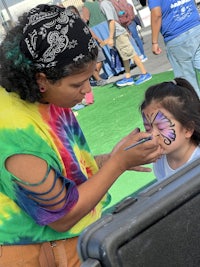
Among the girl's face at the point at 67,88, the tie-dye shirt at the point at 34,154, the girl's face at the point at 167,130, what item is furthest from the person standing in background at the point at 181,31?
the girl's face at the point at 67,88

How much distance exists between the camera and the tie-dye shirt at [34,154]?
1498 millimetres

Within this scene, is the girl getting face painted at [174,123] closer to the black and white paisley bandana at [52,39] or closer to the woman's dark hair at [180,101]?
the woman's dark hair at [180,101]

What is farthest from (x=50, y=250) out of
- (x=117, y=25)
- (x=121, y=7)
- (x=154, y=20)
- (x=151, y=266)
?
(x=121, y=7)

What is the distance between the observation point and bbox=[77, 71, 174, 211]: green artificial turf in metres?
3.98

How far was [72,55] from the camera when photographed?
1549 millimetres

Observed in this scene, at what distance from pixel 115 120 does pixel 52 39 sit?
451 cm

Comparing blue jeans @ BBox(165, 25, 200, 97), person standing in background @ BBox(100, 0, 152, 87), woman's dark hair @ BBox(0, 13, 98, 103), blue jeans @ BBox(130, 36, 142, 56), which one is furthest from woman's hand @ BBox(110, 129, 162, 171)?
blue jeans @ BBox(130, 36, 142, 56)

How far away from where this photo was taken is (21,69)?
156cm

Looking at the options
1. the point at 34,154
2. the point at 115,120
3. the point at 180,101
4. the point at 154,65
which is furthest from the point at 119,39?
the point at 34,154

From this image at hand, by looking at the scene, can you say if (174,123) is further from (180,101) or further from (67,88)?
(67,88)

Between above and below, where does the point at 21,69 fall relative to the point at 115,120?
above

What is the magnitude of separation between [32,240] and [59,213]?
0.22 meters

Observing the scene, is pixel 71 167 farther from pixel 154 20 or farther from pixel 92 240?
pixel 154 20

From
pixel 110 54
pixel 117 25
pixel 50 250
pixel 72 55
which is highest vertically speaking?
pixel 72 55
